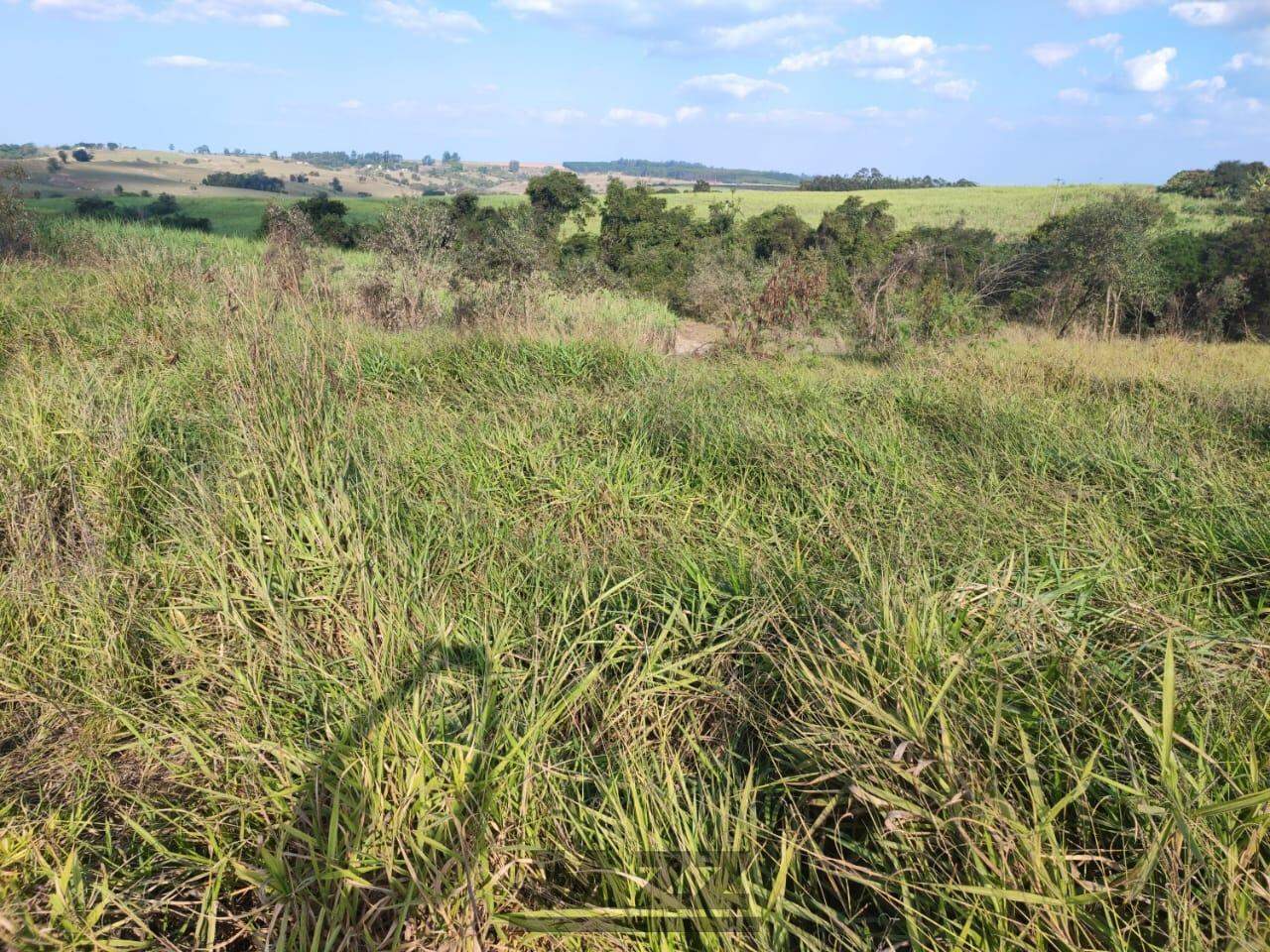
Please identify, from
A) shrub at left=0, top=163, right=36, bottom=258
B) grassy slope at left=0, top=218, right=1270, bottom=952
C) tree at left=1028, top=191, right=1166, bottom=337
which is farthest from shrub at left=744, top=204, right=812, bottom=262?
grassy slope at left=0, top=218, right=1270, bottom=952

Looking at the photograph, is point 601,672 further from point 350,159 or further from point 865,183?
point 350,159

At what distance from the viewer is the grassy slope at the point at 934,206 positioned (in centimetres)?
2970

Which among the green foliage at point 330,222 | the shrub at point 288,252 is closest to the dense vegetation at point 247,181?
the green foliage at point 330,222

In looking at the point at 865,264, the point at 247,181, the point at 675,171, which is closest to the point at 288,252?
the point at 865,264

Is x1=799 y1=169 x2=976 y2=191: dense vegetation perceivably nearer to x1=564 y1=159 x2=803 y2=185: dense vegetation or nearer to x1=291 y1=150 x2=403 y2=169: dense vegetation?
x1=564 y1=159 x2=803 y2=185: dense vegetation

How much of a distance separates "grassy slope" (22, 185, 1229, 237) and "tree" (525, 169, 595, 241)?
4.03 feet

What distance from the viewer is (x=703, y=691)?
2211mm

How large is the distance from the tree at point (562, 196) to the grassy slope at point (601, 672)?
26.9 meters

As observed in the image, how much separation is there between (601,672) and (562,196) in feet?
98.0

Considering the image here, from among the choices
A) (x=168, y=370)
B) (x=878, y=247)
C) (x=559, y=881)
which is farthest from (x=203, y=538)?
(x=878, y=247)

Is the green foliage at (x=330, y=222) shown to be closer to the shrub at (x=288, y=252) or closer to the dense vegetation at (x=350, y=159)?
the shrub at (x=288, y=252)

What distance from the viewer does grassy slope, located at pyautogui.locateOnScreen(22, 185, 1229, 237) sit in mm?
29703

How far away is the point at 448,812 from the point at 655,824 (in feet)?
1.60

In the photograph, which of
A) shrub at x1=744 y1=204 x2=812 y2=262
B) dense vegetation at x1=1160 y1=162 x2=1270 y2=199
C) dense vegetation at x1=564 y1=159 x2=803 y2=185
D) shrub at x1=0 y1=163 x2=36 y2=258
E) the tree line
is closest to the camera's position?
shrub at x1=0 y1=163 x2=36 y2=258
